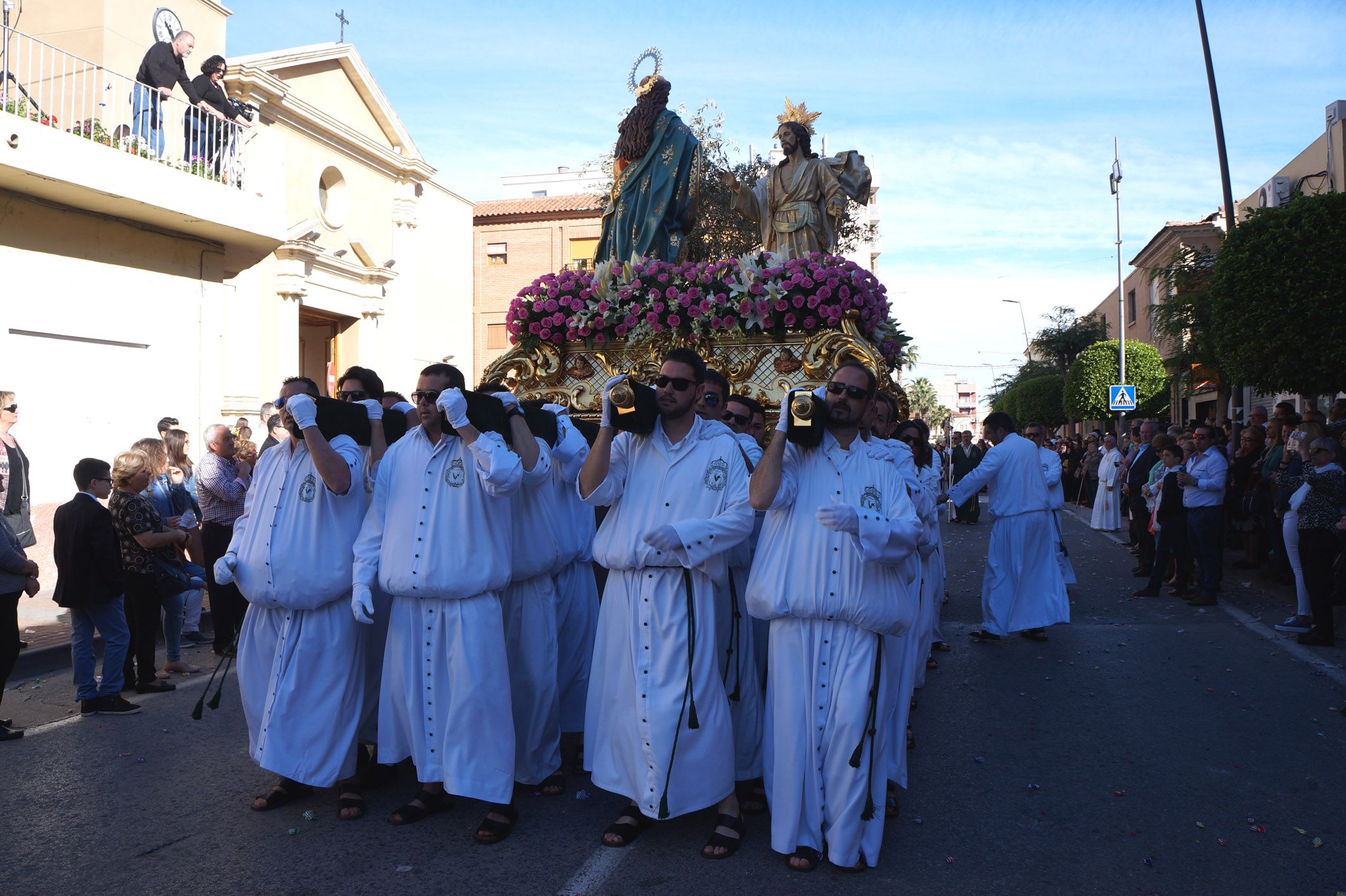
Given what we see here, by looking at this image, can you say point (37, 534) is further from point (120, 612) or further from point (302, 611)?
point (302, 611)

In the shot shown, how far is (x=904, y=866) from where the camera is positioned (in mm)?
3971

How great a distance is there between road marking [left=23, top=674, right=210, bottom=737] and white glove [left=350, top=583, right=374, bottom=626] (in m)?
2.96

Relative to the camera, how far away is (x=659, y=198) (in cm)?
738

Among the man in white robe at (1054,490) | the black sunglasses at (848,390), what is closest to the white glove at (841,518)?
the black sunglasses at (848,390)

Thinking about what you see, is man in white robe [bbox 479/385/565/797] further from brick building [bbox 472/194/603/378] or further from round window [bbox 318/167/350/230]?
brick building [bbox 472/194/603/378]

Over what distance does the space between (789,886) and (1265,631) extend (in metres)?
6.94

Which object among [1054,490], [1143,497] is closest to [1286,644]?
[1054,490]

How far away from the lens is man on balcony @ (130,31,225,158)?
13.5 meters

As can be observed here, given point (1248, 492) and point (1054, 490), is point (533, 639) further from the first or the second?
point (1248, 492)

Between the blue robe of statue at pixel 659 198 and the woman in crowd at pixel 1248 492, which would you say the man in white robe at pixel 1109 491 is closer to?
the woman in crowd at pixel 1248 492

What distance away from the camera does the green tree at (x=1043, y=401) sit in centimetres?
3791

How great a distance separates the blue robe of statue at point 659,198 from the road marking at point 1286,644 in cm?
552

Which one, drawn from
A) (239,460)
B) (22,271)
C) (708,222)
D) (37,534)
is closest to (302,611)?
(239,460)

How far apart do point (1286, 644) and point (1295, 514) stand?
1.06 meters
